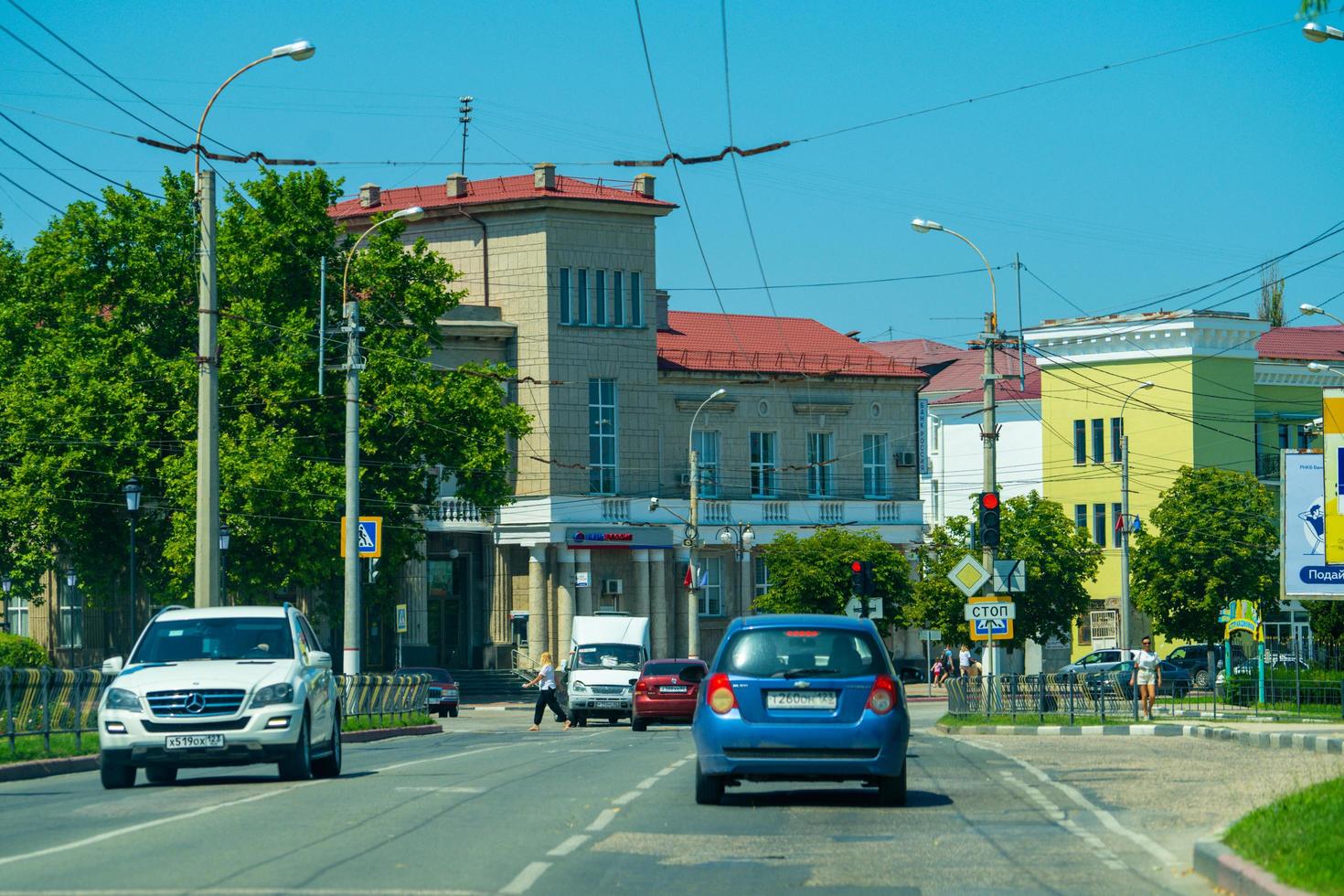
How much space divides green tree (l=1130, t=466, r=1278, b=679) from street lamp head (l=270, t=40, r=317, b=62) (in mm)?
46447

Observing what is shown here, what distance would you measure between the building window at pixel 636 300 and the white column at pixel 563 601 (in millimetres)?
8931

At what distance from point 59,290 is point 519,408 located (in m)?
13.4

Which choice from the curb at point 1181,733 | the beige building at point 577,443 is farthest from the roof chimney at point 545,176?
the curb at point 1181,733

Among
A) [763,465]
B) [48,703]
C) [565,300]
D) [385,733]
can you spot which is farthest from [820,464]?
[48,703]

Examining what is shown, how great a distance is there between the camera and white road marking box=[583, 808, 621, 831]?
1489 cm

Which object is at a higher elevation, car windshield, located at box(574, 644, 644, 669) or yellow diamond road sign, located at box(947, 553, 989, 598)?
yellow diamond road sign, located at box(947, 553, 989, 598)

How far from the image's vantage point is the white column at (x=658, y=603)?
7288 cm

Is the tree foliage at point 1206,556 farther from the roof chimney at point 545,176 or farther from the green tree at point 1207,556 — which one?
the roof chimney at point 545,176

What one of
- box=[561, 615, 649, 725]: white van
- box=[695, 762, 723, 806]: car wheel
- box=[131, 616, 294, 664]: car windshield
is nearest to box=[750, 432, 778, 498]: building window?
box=[561, 615, 649, 725]: white van

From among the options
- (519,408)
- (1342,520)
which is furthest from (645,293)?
(1342,520)

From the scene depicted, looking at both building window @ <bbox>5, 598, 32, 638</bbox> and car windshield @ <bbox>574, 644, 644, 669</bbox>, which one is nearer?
car windshield @ <bbox>574, 644, 644, 669</bbox>

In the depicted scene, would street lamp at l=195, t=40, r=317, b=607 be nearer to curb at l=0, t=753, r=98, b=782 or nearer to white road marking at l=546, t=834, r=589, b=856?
curb at l=0, t=753, r=98, b=782

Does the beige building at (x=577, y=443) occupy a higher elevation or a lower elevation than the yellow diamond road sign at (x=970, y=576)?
higher

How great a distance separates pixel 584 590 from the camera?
234ft
